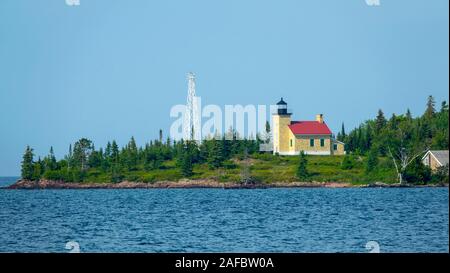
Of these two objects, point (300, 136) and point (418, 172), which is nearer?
A: point (418, 172)

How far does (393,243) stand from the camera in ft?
104

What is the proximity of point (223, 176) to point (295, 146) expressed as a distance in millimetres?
9391

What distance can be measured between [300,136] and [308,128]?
1350mm

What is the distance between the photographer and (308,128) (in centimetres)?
9981

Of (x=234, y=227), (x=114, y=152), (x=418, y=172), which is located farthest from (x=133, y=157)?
(x=234, y=227)

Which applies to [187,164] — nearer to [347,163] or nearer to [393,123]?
[347,163]

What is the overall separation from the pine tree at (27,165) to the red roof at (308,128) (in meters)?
33.8

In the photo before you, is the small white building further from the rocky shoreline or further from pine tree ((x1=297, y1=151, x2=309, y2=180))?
pine tree ((x1=297, y1=151, x2=309, y2=180))

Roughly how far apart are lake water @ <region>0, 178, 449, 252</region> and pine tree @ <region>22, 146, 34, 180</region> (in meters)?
48.8

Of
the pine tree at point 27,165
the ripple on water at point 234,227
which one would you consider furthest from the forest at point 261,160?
the ripple on water at point 234,227

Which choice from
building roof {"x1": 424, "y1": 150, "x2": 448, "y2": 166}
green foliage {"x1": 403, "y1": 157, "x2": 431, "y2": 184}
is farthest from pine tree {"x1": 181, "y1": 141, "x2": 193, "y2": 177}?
building roof {"x1": 424, "y1": 150, "x2": 448, "y2": 166}

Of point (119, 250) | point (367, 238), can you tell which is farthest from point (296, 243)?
point (119, 250)

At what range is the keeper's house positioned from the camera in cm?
9931

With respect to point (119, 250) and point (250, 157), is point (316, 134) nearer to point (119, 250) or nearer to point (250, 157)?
point (250, 157)
